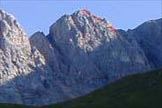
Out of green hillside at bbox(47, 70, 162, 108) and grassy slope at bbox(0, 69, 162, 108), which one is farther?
grassy slope at bbox(0, 69, 162, 108)

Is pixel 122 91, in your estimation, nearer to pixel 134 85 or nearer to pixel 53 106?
pixel 134 85

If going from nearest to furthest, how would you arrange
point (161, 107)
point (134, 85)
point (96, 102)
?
point (161, 107) → point (96, 102) → point (134, 85)

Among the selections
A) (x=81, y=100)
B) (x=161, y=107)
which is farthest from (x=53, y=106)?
(x=161, y=107)

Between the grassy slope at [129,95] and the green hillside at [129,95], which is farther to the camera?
the grassy slope at [129,95]

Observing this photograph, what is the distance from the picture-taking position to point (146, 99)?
130m

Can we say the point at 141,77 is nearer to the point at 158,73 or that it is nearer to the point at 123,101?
the point at 158,73

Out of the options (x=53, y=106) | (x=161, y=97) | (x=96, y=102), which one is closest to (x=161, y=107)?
(x=161, y=97)

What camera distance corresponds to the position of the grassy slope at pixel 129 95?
423ft

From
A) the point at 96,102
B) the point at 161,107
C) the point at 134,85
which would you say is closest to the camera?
the point at 161,107

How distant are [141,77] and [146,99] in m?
22.2

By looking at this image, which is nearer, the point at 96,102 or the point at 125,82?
the point at 96,102

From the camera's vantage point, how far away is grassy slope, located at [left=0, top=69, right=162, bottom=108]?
423 ft

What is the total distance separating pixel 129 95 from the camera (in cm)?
13575

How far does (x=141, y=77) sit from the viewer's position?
15212cm
